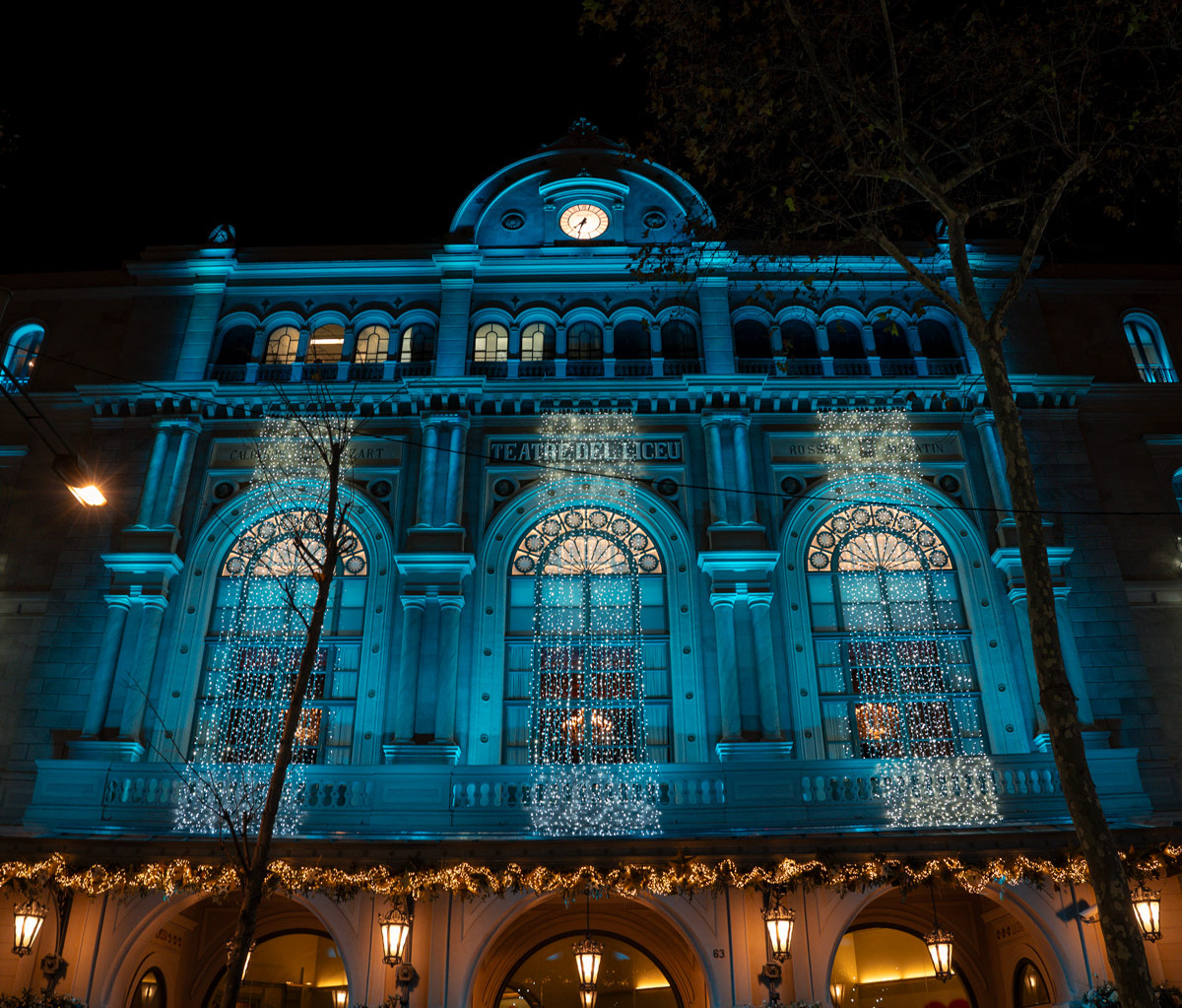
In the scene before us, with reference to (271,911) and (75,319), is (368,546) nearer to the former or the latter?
(271,911)

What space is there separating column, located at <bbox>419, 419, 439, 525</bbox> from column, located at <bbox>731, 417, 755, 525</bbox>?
259 inches

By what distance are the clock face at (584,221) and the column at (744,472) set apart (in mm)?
6659

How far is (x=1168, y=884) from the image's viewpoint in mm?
16859

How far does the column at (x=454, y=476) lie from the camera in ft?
70.9

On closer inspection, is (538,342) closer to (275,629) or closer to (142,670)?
(275,629)

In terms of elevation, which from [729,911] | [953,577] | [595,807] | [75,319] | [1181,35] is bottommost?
[729,911]

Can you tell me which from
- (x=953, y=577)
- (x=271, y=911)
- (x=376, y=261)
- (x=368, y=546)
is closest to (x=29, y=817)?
(x=271, y=911)

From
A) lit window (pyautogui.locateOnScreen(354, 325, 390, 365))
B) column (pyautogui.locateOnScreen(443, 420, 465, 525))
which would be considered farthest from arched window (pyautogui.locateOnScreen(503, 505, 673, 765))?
lit window (pyautogui.locateOnScreen(354, 325, 390, 365))

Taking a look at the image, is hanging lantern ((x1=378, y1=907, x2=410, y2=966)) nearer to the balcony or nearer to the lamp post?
the balcony

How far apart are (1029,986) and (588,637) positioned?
10277mm

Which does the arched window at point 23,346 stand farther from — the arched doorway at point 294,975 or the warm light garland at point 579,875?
the arched doorway at point 294,975

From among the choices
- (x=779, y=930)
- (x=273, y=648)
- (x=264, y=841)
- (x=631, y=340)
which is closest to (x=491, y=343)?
(x=631, y=340)

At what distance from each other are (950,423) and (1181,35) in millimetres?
10016

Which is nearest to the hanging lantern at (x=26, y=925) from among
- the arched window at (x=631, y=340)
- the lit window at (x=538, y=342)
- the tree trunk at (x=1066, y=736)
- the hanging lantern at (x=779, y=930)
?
the hanging lantern at (x=779, y=930)
